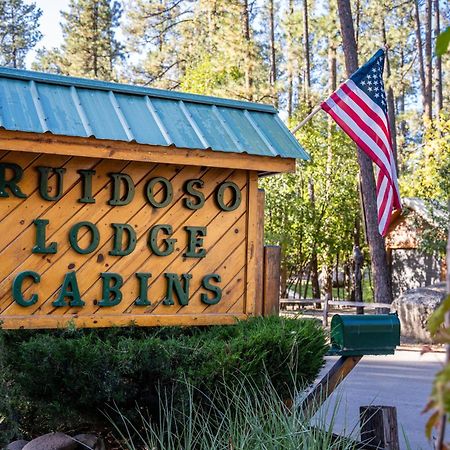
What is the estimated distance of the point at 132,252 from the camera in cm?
531

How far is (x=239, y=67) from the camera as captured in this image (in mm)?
27906

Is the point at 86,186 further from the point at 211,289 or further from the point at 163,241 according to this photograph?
the point at 211,289

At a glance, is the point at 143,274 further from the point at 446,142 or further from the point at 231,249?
the point at 446,142

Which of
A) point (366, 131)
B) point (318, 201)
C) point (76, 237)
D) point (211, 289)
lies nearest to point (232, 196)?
point (211, 289)

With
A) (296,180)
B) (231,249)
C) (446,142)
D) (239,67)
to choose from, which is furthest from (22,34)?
(231,249)

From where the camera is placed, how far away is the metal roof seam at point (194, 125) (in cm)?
538

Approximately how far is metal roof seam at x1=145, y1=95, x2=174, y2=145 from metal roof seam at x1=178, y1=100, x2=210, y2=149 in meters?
0.25

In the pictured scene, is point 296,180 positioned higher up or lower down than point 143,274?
higher up

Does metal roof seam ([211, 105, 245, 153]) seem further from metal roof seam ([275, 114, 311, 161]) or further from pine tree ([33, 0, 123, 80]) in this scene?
pine tree ([33, 0, 123, 80])

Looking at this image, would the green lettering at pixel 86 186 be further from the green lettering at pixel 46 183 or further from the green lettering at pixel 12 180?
the green lettering at pixel 12 180

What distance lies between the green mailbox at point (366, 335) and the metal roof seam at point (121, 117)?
1.93 meters

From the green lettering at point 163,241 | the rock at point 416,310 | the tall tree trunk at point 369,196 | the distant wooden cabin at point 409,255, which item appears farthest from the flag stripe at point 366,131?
the distant wooden cabin at point 409,255

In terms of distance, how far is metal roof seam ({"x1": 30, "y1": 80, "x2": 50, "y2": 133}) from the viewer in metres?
4.79

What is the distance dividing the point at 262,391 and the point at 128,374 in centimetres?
91
